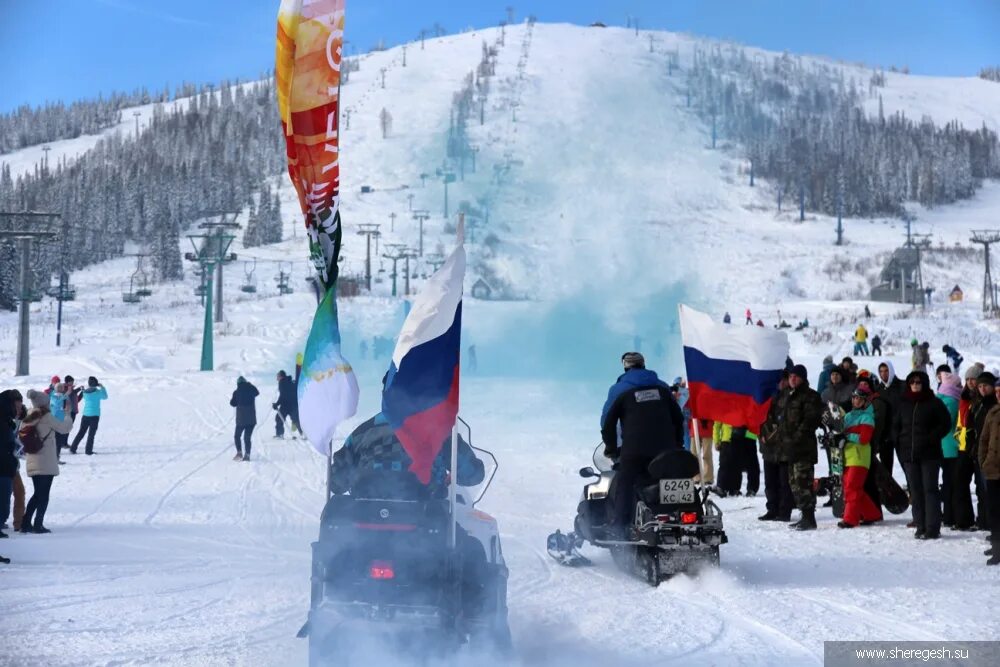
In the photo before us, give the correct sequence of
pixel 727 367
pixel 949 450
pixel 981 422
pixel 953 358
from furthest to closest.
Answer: pixel 953 358 < pixel 949 450 < pixel 727 367 < pixel 981 422

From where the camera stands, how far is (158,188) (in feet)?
459

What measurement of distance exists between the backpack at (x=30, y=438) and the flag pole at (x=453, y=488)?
7.32 meters

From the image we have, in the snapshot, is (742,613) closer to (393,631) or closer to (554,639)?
(554,639)

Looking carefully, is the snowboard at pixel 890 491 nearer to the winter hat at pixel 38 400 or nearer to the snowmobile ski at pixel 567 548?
the snowmobile ski at pixel 567 548

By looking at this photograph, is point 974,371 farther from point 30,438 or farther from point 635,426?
point 30,438

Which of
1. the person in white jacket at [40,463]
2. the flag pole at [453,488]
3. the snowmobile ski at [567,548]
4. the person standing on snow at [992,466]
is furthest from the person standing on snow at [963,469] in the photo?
the person in white jacket at [40,463]

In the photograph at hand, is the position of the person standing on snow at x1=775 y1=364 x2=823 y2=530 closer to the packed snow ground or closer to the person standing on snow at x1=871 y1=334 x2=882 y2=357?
the packed snow ground

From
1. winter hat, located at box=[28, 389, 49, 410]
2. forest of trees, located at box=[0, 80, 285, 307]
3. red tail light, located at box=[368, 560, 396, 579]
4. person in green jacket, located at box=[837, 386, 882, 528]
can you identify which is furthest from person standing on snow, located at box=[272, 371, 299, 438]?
forest of trees, located at box=[0, 80, 285, 307]

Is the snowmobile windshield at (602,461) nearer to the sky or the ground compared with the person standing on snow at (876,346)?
nearer to the ground

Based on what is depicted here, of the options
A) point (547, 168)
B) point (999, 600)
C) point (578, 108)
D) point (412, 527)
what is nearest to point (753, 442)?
point (999, 600)

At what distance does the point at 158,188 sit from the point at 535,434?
416ft

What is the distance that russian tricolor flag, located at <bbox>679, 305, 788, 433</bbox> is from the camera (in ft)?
38.5

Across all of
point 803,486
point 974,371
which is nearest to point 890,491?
point 803,486

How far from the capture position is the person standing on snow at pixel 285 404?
73.9 ft
